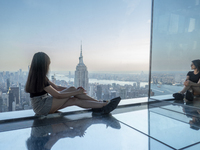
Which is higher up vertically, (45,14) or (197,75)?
(45,14)

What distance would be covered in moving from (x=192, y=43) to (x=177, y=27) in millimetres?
430

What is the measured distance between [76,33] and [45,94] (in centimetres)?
227

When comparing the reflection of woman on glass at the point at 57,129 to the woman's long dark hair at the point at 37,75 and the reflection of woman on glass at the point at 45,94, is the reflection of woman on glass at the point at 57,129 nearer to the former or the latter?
the reflection of woman on glass at the point at 45,94

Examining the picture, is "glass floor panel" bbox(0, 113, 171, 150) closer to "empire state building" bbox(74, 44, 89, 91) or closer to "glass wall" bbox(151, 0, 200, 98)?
"empire state building" bbox(74, 44, 89, 91)

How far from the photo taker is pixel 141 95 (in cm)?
391

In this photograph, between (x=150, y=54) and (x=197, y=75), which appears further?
(x=150, y=54)

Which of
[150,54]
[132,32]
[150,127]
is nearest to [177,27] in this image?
[150,54]

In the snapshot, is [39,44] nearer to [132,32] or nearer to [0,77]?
[0,77]

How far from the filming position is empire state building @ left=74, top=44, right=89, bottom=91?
3746mm

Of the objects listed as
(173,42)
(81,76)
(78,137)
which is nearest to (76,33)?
(81,76)

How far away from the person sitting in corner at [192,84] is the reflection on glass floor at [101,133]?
112 centimetres

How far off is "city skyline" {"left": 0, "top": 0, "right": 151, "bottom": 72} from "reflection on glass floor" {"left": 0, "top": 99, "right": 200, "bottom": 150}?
1.65 m

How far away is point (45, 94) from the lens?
2.17 meters

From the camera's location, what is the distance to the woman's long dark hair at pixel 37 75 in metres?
2.00
